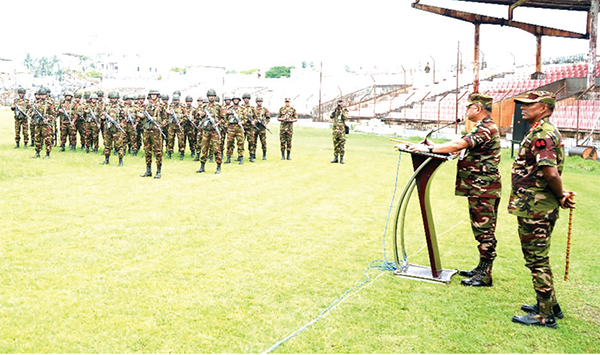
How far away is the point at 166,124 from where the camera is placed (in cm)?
1385

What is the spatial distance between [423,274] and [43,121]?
12.6 m

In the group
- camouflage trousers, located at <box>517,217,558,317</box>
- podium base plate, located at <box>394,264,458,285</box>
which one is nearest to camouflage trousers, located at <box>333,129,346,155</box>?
podium base plate, located at <box>394,264,458,285</box>

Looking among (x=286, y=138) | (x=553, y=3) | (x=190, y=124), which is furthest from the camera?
(x=553, y=3)

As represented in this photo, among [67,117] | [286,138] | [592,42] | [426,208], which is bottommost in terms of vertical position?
[426,208]

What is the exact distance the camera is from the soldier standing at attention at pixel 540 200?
13.7ft

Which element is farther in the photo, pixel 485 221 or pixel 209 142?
pixel 209 142

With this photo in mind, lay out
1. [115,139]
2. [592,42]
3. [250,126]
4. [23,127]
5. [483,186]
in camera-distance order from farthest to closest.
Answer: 1. [592,42]
2. [23,127]
3. [250,126]
4. [115,139]
5. [483,186]

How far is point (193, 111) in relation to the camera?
15.8 metres

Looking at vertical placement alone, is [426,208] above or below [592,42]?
below

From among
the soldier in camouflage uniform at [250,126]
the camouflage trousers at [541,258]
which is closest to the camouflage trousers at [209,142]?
the soldier in camouflage uniform at [250,126]

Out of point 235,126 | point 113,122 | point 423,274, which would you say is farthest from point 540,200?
point 113,122

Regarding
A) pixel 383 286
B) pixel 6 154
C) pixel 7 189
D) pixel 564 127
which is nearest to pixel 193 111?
pixel 6 154

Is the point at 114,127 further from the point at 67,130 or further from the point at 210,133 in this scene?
the point at 67,130

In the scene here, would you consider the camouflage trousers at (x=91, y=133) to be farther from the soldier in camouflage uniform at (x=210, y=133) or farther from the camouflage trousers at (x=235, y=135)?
the soldier in camouflage uniform at (x=210, y=133)
